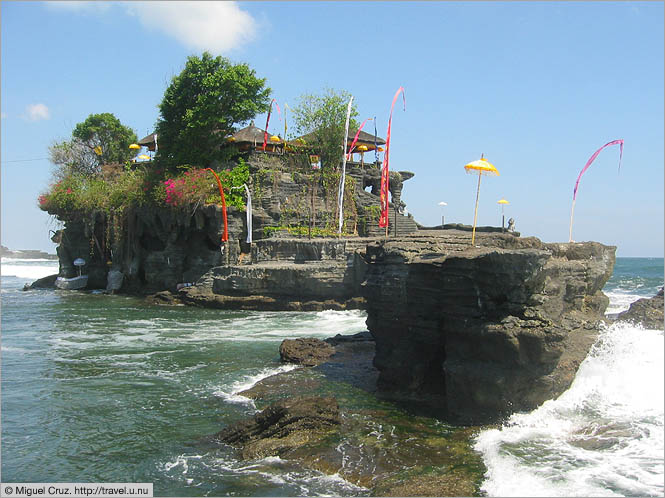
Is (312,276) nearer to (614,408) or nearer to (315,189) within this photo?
(315,189)

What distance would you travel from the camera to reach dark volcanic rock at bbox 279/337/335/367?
574 inches

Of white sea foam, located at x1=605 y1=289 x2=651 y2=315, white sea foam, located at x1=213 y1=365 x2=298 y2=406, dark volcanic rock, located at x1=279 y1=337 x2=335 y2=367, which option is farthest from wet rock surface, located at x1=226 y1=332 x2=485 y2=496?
white sea foam, located at x1=605 y1=289 x2=651 y2=315

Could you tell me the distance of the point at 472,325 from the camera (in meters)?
9.85

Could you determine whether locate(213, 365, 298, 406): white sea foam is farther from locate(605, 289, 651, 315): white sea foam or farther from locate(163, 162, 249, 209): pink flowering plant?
locate(605, 289, 651, 315): white sea foam

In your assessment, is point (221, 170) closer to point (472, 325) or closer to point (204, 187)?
point (204, 187)

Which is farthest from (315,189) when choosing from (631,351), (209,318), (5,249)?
(5,249)

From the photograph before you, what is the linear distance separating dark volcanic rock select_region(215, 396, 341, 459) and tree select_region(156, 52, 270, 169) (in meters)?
25.0

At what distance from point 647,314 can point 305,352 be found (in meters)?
11.1

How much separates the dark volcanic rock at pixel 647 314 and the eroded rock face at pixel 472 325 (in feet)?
15.1

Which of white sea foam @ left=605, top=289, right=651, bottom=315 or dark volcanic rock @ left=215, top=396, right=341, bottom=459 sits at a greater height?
white sea foam @ left=605, top=289, right=651, bottom=315

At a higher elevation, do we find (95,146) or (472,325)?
(95,146)

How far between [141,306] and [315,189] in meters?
11.3

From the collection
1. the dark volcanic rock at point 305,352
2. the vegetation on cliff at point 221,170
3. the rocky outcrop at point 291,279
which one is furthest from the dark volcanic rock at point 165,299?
the dark volcanic rock at point 305,352

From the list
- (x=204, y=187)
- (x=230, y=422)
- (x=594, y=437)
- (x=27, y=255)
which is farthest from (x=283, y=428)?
(x=27, y=255)
